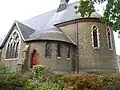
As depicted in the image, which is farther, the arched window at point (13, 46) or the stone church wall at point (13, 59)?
the arched window at point (13, 46)

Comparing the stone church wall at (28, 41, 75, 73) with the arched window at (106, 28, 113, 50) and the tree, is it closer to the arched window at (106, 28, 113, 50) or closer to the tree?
the arched window at (106, 28, 113, 50)

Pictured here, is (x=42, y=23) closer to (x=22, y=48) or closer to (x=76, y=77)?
(x=22, y=48)

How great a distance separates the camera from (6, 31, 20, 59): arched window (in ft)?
81.8

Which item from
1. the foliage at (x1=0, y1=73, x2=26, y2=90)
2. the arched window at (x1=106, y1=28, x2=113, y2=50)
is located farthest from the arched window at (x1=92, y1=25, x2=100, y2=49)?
the foliage at (x1=0, y1=73, x2=26, y2=90)

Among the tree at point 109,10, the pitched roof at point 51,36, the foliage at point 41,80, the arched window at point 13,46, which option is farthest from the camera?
the arched window at point 13,46

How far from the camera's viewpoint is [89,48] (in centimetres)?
2433

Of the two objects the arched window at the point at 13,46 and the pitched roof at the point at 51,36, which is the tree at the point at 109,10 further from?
the arched window at the point at 13,46

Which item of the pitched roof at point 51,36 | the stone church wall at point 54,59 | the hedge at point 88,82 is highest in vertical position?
the pitched roof at point 51,36

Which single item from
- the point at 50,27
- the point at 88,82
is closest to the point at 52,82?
the point at 88,82

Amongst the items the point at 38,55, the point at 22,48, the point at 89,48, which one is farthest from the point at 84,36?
the point at 22,48

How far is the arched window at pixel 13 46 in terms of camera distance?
81.8ft

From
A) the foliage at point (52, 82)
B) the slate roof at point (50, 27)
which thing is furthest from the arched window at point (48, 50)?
the foliage at point (52, 82)

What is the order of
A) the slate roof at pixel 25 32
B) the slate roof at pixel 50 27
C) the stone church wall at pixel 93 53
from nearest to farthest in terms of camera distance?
1. the slate roof at pixel 50 27
2. the stone church wall at pixel 93 53
3. the slate roof at pixel 25 32

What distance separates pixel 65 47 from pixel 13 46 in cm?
749
